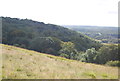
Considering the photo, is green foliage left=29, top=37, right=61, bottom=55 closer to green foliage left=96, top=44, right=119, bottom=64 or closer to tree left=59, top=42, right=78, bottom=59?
tree left=59, top=42, right=78, bottom=59

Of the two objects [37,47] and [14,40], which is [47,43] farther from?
[14,40]

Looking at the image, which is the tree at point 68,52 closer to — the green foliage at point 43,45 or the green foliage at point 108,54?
the green foliage at point 43,45

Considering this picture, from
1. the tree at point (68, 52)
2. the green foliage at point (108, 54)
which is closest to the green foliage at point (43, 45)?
the tree at point (68, 52)

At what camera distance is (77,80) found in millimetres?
8828

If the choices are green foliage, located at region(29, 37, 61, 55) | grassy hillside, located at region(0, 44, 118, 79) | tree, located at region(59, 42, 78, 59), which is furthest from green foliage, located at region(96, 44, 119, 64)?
green foliage, located at region(29, 37, 61, 55)

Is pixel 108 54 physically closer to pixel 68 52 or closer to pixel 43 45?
pixel 68 52

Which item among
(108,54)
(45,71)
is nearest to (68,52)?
(108,54)

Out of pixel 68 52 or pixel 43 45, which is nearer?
pixel 68 52

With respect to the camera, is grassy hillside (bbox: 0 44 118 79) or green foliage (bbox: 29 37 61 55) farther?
green foliage (bbox: 29 37 61 55)

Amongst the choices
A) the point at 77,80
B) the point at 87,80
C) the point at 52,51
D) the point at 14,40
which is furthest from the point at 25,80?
the point at 14,40

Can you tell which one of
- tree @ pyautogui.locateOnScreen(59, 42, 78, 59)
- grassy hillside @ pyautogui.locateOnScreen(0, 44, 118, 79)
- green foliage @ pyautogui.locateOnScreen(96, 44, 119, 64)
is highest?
grassy hillside @ pyautogui.locateOnScreen(0, 44, 118, 79)

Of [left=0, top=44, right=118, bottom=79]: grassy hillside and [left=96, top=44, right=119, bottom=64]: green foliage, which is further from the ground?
[left=0, top=44, right=118, bottom=79]: grassy hillside

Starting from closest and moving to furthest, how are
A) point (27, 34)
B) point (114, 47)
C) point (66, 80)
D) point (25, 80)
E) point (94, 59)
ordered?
point (25, 80)
point (66, 80)
point (114, 47)
point (94, 59)
point (27, 34)

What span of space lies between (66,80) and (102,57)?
149ft
